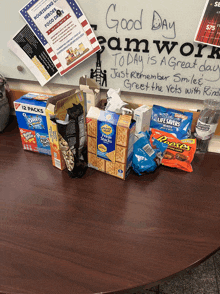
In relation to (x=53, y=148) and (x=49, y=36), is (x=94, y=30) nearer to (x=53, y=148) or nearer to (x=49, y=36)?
(x=49, y=36)

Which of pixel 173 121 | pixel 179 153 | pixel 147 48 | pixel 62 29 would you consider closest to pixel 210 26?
pixel 147 48

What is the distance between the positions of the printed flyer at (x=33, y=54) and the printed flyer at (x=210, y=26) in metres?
0.71

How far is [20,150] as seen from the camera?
101 cm

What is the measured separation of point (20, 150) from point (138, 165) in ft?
1.88

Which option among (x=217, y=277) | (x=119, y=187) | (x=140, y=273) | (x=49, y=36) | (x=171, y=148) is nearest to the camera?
(x=140, y=273)

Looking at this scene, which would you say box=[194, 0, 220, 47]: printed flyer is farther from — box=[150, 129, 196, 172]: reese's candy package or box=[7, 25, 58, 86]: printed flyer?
box=[7, 25, 58, 86]: printed flyer

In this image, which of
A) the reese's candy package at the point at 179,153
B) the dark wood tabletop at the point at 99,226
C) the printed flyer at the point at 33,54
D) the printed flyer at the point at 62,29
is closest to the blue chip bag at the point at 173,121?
the reese's candy package at the point at 179,153

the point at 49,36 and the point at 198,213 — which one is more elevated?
the point at 49,36

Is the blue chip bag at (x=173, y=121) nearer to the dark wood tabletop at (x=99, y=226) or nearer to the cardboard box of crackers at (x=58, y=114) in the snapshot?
the dark wood tabletop at (x=99, y=226)

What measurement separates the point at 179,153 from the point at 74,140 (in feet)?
1.50

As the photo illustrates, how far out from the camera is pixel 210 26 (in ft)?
2.86

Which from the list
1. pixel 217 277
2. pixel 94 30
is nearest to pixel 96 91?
pixel 94 30

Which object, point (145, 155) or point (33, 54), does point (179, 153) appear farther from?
point (33, 54)

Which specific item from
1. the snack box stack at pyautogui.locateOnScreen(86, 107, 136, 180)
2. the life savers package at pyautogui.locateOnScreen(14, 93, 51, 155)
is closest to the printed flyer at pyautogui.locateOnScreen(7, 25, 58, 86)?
the life savers package at pyautogui.locateOnScreen(14, 93, 51, 155)
